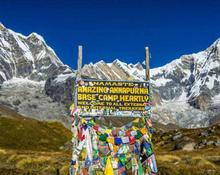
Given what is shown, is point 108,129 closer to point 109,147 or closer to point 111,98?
point 109,147

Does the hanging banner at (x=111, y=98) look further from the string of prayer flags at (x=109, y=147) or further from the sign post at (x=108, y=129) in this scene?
the string of prayer flags at (x=109, y=147)

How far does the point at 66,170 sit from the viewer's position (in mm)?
39125

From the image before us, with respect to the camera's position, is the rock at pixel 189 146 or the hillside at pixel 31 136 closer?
the hillside at pixel 31 136

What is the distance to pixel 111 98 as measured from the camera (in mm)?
27031

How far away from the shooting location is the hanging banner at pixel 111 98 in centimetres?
2678

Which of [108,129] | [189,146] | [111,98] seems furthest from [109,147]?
[189,146]

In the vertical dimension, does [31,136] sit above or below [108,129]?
above

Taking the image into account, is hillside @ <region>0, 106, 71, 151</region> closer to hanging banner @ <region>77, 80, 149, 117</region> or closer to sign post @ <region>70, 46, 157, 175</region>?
sign post @ <region>70, 46, 157, 175</region>

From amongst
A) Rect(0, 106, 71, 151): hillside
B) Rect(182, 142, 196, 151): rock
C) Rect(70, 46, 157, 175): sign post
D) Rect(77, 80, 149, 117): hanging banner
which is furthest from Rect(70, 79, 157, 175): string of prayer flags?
Rect(182, 142, 196, 151): rock

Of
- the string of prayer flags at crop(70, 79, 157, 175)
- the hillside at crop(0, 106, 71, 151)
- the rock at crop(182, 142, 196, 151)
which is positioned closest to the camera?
the string of prayer flags at crop(70, 79, 157, 175)

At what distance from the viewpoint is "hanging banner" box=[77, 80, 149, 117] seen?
1054 inches

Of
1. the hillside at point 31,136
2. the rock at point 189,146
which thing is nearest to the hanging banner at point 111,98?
the hillside at point 31,136

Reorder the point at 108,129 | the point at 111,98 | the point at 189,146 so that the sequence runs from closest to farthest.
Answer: the point at 111,98 < the point at 108,129 < the point at 189,146

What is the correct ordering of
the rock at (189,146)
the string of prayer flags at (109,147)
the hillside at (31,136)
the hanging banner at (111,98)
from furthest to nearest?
the rock at (189,146), the hillside at (31,136), the hanging banner at (111,98), the string of prayer flags at (109,147)
